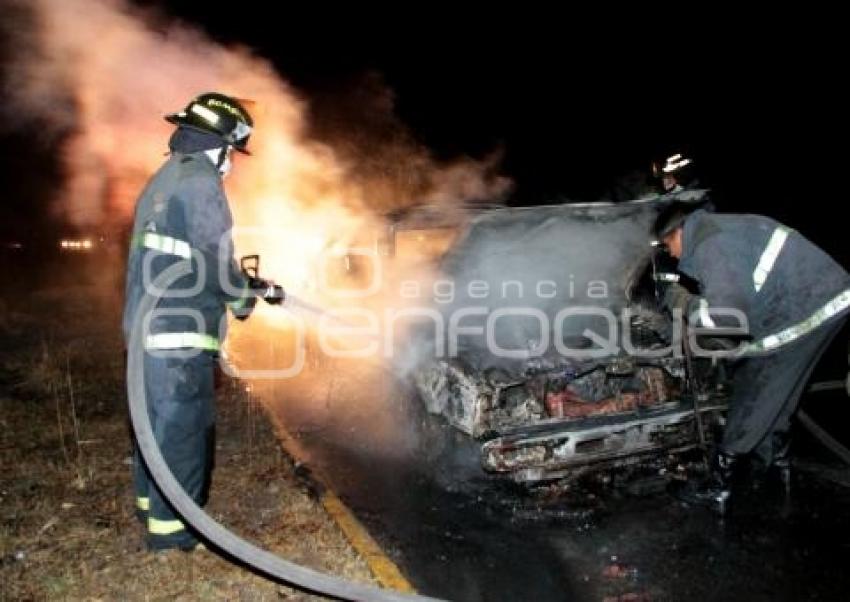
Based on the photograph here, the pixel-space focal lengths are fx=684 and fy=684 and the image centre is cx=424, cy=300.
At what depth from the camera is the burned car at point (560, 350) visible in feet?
13.6

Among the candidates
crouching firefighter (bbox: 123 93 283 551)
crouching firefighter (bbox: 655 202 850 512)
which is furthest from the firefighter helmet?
crouching firefighter (bbox: 123 93 283 551)

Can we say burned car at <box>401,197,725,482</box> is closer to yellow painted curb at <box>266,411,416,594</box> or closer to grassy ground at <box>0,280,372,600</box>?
yellow painted curb at <box>266,411,416,594</box>

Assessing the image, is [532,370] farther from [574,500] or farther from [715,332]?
[715,332]

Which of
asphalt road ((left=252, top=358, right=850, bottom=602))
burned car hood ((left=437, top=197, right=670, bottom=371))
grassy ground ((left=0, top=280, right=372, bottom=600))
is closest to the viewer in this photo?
grassy ground ((left=0, top=280, right=372, bottom=600))

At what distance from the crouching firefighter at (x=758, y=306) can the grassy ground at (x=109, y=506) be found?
8.28 feet

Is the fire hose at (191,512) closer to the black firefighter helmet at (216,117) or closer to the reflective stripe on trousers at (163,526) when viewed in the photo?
the reflective stripe on trousers at (163,526)

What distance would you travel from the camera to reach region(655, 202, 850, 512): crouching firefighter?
4230mm

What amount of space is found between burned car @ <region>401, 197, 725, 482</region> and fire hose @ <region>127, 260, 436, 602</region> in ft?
4.08

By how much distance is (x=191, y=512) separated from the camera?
329 cm

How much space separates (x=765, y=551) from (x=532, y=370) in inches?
64.0

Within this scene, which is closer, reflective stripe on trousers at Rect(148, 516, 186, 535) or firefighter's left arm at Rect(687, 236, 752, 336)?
reflective stripe on trousers at Rect(148, 516, 186, 535)

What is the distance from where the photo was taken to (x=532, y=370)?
4.28 m

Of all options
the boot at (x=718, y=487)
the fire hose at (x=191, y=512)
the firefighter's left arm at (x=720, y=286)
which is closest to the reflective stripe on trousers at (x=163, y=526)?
the fire hose at (x=191, y=512)

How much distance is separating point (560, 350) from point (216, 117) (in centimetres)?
256
